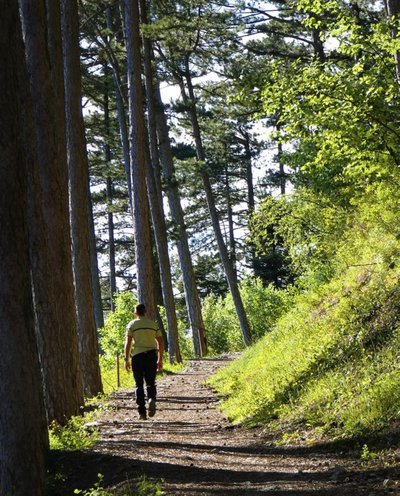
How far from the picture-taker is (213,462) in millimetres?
7434

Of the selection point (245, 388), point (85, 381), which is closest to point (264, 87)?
point (245, 388)

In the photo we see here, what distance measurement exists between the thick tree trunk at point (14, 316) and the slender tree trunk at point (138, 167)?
1108 centimetres

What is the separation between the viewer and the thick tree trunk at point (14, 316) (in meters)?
6.45

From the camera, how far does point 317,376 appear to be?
9.51 meters

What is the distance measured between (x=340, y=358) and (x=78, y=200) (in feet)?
23.3

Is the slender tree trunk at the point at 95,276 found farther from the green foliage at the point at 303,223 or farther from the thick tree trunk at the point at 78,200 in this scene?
the thick tree trunk at the point at 78,200

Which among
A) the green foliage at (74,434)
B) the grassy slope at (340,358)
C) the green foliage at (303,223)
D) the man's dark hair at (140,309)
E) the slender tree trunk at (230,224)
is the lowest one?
the green foliage at (74,434)

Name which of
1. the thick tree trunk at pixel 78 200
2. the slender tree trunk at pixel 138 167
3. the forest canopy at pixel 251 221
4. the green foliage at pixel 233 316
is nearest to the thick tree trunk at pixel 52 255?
the forest canopy at pixel 251 221

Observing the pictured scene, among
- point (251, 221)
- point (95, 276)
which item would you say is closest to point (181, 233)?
point (95, 276)

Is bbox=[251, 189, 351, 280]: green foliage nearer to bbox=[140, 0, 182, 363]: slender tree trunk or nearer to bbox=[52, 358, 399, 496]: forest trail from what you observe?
bbox=[140, 0, 182, 363]: slender tree trunk

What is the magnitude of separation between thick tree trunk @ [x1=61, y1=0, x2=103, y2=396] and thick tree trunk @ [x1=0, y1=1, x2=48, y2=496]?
7256 millimetres

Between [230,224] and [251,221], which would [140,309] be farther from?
[230,224]

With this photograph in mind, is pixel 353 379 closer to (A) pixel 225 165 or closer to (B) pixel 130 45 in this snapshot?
(B) pixel 130 45

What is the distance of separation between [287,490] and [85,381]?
9.04 meters
